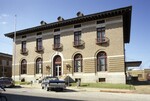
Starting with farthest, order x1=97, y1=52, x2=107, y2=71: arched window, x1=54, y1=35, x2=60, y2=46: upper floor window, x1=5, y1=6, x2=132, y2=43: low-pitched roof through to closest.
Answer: x1=54, y1=35, x2=60, y2=46: upper floor window → x1=97, y1=52, x2=107, y2=71: arched window → x1=5, y1=6, x2=132, y2=43: low-pitched roof

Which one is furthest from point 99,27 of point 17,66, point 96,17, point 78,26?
point 17,66

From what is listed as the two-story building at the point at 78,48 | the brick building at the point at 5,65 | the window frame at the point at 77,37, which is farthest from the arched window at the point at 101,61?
the brick building at the point at 5,65

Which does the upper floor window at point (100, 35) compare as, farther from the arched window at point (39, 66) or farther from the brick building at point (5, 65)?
the brick building at point (5, 65)

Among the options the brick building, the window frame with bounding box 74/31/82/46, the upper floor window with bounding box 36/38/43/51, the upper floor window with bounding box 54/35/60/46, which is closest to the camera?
the window frame with bounding box 74/31/82/46

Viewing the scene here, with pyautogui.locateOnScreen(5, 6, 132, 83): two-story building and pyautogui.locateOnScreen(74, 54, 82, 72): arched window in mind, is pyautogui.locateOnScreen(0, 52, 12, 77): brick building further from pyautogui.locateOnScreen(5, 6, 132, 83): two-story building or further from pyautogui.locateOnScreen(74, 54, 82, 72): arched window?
pyautogui.locateOnScreen(74, 54, 82, 72): arched window

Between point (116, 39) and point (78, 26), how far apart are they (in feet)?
23.6

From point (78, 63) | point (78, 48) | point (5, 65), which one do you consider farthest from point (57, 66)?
point (5, 65)

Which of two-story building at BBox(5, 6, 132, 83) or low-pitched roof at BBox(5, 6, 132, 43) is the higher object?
low-pitched roof at BBox(5, 6, 132, 43)

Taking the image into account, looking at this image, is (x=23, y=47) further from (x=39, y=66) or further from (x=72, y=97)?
(x=72, y=97)

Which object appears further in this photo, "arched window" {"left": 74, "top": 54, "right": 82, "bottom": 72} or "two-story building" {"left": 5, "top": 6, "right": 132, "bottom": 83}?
"arched window" {"left": 74, "top": 54, "right": 82, "bottom": 72}

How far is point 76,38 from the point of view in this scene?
113ft

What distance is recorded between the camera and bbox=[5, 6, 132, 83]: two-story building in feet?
99.1

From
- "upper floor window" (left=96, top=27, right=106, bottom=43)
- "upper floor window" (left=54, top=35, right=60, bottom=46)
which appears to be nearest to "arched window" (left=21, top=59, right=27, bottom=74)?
"upper floor window" (left=54, top=35, right=60, bottom=46)

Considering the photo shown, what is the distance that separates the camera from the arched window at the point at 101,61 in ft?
103
